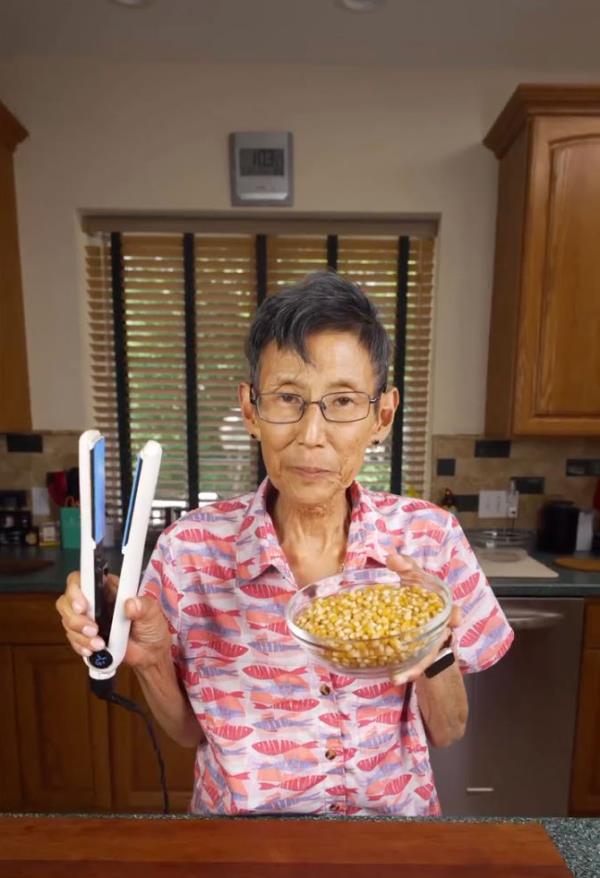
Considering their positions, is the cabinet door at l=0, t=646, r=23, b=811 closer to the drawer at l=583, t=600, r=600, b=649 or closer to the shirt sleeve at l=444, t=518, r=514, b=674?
the shirt sleeve at l=444, t=518, r=514, b=674

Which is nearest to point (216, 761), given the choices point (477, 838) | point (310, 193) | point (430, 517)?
point (477, 838)

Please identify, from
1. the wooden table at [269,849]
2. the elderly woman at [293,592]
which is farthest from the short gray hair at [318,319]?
the wooden table at [269,849]

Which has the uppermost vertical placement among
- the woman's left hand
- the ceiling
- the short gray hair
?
the ceiling

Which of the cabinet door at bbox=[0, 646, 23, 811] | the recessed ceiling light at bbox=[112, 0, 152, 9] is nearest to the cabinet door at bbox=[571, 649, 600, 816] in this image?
the cabinet door at bbox=[0, 646, 23, 811]

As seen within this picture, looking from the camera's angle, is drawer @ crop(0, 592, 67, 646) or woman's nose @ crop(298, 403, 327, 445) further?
drawer @ crop(0, 592, 67, 646)

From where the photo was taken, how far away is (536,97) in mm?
1870

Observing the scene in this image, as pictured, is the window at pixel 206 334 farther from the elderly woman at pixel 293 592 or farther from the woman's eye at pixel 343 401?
the woman's eye at pixel 343 401

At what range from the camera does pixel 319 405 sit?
0.79m

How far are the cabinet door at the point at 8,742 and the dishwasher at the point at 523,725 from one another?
158 centimetres

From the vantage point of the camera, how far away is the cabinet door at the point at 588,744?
188cm

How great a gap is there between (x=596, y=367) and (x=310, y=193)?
139 cm

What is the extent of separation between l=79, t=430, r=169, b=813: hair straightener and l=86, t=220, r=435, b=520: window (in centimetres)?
184

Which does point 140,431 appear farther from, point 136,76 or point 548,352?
point 548,352

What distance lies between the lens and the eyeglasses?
2.62 ft
